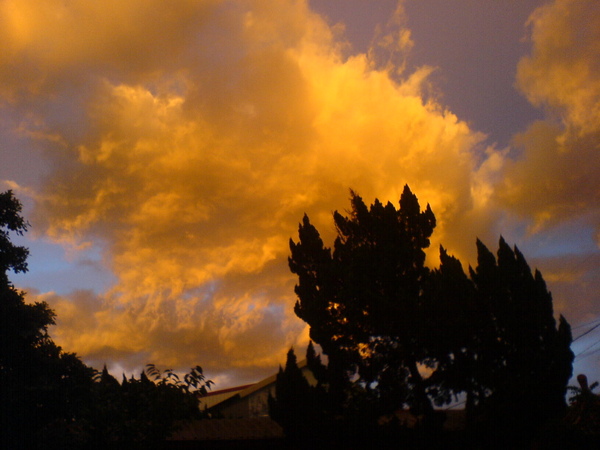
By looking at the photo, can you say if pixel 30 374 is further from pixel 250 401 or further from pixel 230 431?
pixel 250 401

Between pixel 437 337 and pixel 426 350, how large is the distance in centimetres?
73

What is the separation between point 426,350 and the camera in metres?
18.7

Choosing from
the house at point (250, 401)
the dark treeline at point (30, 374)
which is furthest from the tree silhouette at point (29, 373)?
the house at point (250, 401)

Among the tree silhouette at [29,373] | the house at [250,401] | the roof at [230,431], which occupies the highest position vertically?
the tree silhouette at [29,373]

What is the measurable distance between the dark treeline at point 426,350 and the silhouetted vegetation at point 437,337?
0.13 ft

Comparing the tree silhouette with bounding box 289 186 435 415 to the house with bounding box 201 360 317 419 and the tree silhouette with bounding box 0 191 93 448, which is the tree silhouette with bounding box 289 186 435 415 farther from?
the house with bounding box 201 360 317 419

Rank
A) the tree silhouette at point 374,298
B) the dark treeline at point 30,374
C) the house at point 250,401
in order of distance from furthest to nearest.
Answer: the house at point 250,401 < the tree silhouette at point 374,298 < the dark treeline at point 30,374

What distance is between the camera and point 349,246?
21531mm

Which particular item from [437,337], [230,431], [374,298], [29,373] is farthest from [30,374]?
[437,337]

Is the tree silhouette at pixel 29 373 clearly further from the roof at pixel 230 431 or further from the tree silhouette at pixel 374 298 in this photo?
the tree silhouette at pixel 374 298

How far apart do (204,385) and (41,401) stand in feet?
30.9

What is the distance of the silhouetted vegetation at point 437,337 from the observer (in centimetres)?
1744

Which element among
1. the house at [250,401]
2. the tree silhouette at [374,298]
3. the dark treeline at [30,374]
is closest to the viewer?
the dark treeline at [30,374]

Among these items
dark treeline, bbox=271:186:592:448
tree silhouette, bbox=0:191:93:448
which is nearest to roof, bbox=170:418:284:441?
dark treeline, bbox=271:186:592:448
